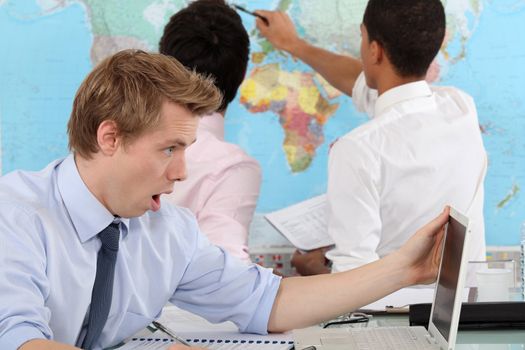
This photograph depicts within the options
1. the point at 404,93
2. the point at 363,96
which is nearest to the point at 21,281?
the point at 404,93

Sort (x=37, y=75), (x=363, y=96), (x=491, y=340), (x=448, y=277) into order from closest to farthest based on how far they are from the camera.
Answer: (x=448, y=277), (x=491, y=340), (x=363, y=96), (x=37, y=75)

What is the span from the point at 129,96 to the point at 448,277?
0.64m

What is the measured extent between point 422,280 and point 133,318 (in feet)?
1.91

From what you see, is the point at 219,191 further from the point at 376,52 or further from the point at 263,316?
the point at 263,316

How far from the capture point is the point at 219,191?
249 centimetres

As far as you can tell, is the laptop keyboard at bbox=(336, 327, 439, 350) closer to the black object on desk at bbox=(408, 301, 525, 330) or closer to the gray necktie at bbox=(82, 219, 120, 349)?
the black object on desk at bbox=(408, 301, 525, 330)

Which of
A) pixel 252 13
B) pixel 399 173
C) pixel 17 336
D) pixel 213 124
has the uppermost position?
pixel 252 13

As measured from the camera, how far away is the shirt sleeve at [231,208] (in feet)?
7.98

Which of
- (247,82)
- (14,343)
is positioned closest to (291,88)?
(247,82)

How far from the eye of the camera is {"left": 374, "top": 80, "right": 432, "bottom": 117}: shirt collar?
2.55 metres

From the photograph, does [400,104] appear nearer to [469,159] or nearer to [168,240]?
[469,159]

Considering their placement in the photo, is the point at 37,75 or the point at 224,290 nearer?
the point at 224,290

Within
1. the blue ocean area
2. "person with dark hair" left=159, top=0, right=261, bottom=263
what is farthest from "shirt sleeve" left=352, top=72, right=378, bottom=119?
the blue ocean area

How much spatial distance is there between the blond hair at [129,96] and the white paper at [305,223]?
Result: 45.0 inches
